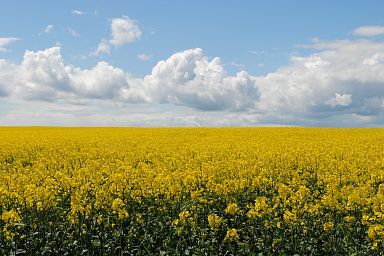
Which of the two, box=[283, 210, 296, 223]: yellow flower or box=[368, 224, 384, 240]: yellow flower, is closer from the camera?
box=[368, 224, 384, 240]: yellow flower

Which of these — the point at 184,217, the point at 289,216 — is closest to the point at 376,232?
the point at 289,216

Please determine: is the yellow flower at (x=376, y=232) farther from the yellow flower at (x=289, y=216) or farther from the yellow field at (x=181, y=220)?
the yellow flower at (x=289, y=216)

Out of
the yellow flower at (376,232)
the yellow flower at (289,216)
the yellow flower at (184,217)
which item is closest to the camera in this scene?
the yellow flower at (376,232)

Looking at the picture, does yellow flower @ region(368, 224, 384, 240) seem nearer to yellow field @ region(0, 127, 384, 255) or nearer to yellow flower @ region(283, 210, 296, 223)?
yellow field @ region(0, 127, 384, 255)

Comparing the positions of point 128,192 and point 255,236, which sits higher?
point 128,192

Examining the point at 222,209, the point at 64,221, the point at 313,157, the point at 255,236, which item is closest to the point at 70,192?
the point at 64,221

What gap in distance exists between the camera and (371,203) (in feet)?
33.2

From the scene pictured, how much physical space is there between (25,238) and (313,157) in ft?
42.8

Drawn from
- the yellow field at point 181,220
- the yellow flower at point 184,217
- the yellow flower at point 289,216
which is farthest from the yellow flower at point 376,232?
the yellow flower at point 184,217

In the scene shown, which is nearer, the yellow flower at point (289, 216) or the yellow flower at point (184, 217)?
the yellow flower at point (184, 217)

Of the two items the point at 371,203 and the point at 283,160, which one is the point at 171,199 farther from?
the point at 283,160

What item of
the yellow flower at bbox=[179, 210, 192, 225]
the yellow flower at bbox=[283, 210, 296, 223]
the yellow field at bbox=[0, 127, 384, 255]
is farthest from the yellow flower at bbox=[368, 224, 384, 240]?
the yellow flower at bbox=[179, 210, 192, 225]

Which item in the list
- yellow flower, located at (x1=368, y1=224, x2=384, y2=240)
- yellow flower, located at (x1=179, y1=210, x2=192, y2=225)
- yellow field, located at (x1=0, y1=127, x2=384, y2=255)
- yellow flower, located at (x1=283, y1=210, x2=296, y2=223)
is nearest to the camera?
yellow flower, located at (x1=368, y1=224, x2=384, y2=240)

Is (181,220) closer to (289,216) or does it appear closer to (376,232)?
(289,216)
